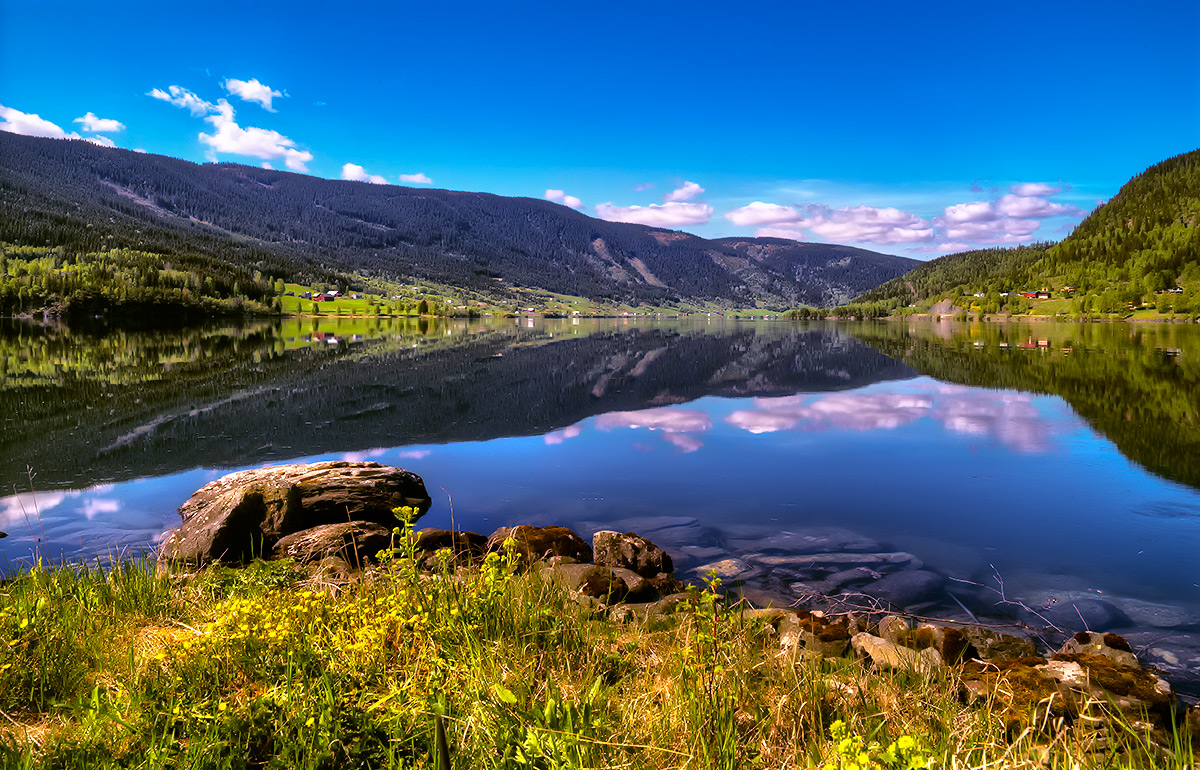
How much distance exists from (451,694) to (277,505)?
7.37 metres

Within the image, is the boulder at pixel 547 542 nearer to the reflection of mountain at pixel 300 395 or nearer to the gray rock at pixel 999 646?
the gray rock at pixel 999 646

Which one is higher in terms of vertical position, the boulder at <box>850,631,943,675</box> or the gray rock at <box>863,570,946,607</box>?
the boulder at <box>850,631,943,675</box>

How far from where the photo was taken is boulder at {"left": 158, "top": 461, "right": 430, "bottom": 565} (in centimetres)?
919

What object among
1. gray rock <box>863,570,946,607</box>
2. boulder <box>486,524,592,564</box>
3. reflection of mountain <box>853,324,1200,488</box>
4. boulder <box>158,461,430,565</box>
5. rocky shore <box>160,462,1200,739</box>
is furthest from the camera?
reflection of mountain <box>853,324,1200,488</box>

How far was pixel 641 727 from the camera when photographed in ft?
13.0

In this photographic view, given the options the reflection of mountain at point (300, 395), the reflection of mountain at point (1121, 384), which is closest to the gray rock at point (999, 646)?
the reflection of mountain at point (1121, 384)

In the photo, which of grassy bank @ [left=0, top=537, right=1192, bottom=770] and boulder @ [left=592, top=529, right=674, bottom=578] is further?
boulder @ [left=592, top=529, right=674, bottom=578]

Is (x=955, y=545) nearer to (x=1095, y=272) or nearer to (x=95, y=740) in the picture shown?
(x=95, y=740)

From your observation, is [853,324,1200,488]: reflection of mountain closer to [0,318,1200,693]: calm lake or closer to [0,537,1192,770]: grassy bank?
[0,318,1200,693]: calm lake

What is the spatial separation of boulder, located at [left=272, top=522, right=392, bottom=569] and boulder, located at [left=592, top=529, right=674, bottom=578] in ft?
10.4

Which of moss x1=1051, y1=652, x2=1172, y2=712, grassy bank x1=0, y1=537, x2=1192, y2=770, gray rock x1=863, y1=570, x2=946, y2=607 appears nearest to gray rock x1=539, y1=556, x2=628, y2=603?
grassy bank x1=0, y1=537, x2=1192, y2=770

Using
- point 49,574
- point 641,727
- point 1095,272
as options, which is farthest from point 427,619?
point 1095,272

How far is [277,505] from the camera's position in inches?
399

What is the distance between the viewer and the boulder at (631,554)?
8.97 m
